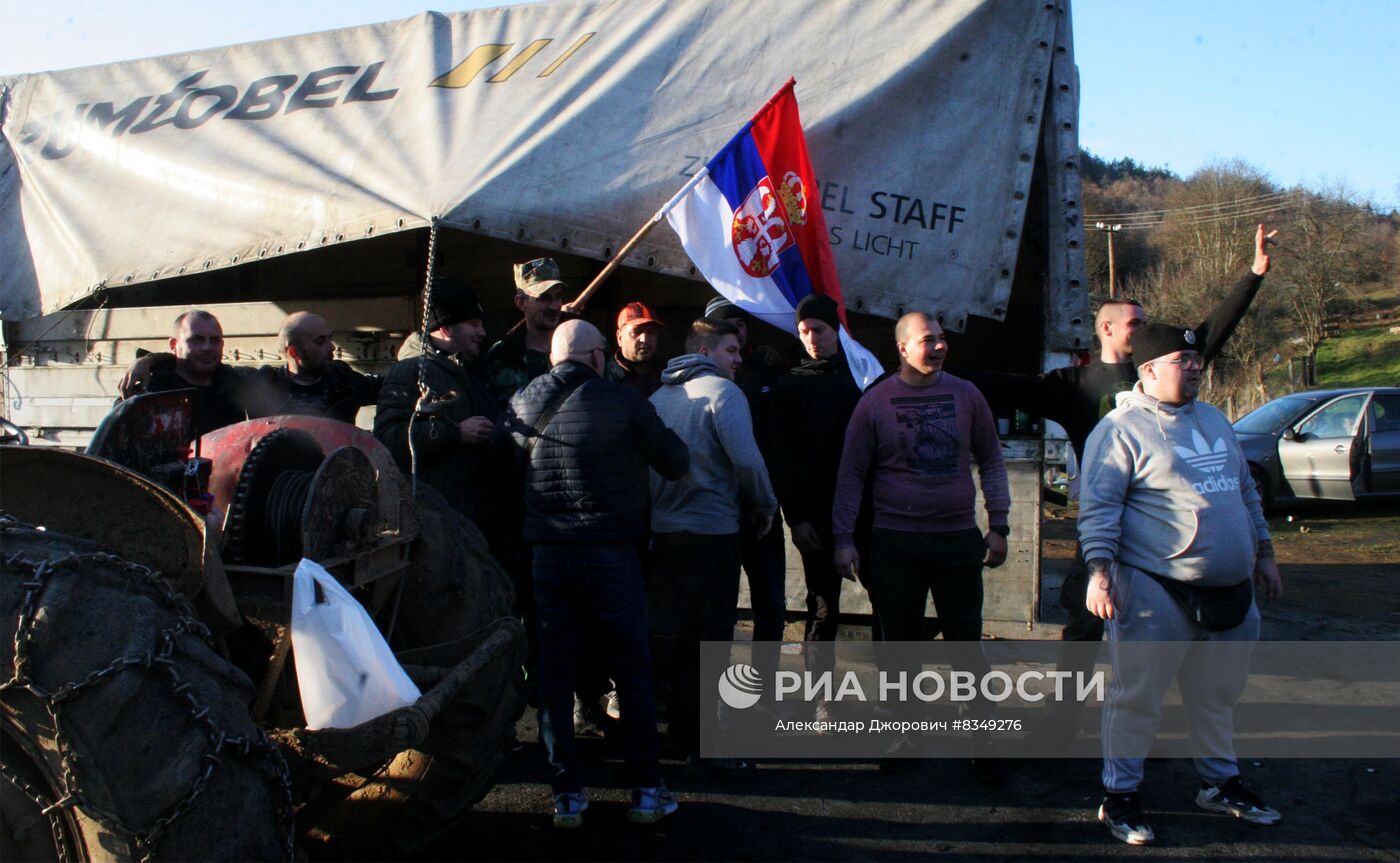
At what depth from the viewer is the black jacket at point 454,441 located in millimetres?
4781

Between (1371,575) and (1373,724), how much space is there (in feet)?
17.9

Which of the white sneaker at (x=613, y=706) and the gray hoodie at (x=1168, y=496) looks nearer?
the gray hoodie at (x=1168, y=496)

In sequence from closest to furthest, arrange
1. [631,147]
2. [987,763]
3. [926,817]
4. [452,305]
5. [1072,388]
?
[926,817]
[987,763]
[452,305]
[1072,388]
[631,147]

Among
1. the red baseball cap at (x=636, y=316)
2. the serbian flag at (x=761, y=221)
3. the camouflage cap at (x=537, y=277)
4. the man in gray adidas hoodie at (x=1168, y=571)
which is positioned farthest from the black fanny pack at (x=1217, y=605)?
the camouflage cap at (x=537, y=277)

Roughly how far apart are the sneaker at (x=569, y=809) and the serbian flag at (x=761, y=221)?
2.61m

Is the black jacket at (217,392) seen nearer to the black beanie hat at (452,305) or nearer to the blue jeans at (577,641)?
the black beanie hat at (452,305)

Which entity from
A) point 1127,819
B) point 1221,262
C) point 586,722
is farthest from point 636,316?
point 1221,262

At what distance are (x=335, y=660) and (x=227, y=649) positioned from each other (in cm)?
33

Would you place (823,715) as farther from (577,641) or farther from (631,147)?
(631,147)

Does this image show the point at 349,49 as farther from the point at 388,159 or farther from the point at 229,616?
the point at 229,616

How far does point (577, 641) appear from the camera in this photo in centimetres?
439
